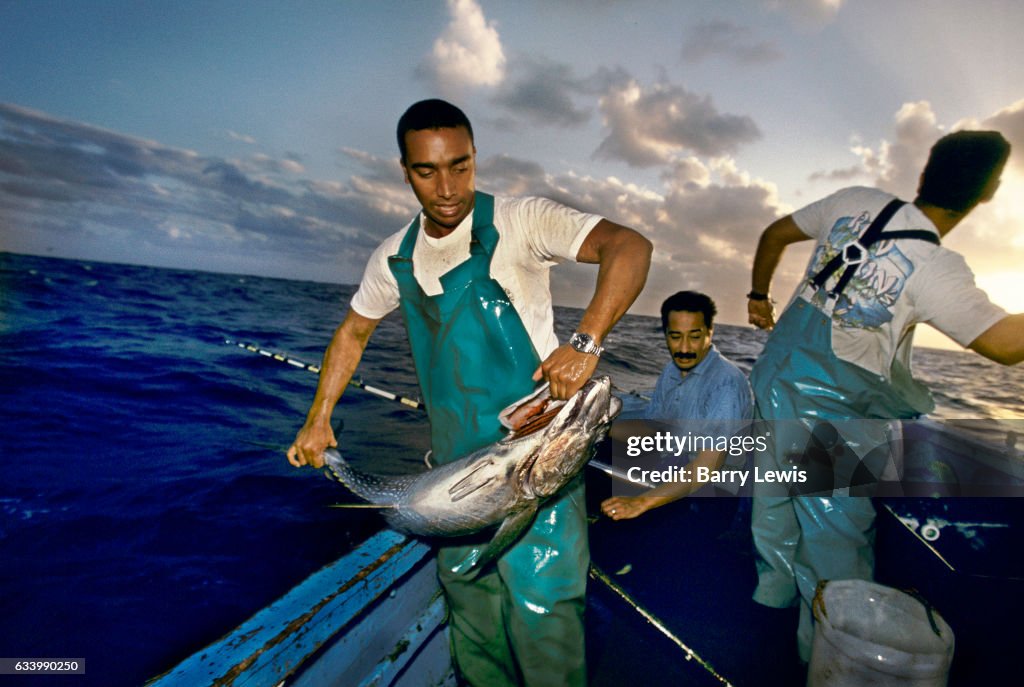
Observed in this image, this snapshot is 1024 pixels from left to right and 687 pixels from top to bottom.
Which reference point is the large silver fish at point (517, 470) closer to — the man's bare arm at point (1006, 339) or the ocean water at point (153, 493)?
the ocean water at point (153, 493)

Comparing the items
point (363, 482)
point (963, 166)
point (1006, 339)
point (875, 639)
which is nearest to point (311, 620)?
point (363, 482)

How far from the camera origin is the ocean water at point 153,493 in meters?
3.88

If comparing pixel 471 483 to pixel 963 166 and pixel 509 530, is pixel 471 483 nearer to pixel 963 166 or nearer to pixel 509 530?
pixel 509 530

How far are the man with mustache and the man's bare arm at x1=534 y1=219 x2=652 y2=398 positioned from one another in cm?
238

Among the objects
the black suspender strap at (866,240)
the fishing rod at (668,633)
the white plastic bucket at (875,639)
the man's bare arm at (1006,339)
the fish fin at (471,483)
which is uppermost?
the black suspender strap at (866,240)

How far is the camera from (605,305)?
173 cm

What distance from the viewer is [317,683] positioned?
6.10 feet

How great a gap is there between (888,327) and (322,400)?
3607mm

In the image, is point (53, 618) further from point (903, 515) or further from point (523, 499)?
point (903, 515)

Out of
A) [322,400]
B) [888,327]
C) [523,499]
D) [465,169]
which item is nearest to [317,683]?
[523,499]

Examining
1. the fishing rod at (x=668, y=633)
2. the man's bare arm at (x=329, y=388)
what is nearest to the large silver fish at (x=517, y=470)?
the man's bare arm at (x=329, y=388)

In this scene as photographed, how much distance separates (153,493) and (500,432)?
6.07 metres

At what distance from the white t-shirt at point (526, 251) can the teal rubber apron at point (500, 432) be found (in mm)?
47

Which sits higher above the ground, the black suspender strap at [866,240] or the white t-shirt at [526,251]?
the black suspender strap at [866,240]
